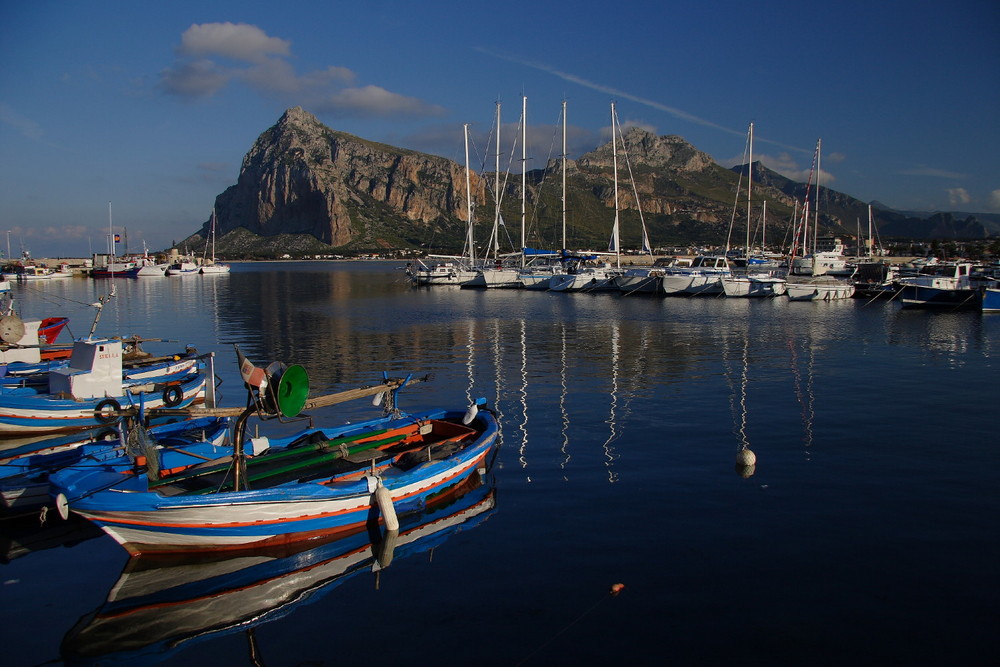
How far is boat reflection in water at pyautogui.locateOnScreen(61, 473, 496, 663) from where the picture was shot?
9.46 m

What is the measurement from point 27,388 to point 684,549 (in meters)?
19.4

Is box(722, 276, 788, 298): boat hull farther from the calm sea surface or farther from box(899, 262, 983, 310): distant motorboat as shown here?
the calm sea surface

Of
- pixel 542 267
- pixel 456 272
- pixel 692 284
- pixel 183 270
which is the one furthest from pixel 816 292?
pixel 183 270

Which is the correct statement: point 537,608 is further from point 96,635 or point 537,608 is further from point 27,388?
point 27,388

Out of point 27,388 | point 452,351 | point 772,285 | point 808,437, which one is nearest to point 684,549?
point 808,437

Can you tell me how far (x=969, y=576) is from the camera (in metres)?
10.7

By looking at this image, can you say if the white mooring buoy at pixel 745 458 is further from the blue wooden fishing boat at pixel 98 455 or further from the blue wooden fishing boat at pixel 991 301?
the blue wooden fishing boat at pixel 991 301

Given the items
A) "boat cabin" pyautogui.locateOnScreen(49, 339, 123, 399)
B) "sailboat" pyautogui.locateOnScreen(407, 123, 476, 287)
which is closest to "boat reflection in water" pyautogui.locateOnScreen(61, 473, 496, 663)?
"boat cabin" pyautogui.locateOnScreen(49, 339, 123, 399)

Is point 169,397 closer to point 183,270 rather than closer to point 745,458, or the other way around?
point 745,458

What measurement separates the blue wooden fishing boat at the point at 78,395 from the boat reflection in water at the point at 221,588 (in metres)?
6.92

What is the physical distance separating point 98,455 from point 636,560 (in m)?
10.6

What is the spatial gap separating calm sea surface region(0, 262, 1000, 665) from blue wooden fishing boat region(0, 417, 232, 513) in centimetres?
76

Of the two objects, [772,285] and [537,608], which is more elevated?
[772,285]

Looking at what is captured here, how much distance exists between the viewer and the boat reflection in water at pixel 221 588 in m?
9.46
